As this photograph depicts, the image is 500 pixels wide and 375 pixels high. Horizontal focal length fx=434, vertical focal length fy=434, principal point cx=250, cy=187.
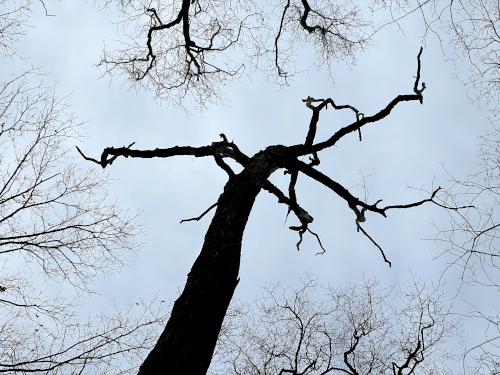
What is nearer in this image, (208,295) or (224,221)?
(208,295)

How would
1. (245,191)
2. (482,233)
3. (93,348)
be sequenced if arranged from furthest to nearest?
(93,348) < (482,233) < (245,191)

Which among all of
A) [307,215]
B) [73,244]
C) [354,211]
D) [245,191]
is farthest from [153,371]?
[73,244]

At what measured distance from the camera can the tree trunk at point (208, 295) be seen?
2426 mm

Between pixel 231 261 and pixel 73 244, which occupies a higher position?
pixel 73 244

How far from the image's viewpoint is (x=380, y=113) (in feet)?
16.8

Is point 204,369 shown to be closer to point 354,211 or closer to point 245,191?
point 245,191

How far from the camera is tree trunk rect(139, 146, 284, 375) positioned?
2.43 meters

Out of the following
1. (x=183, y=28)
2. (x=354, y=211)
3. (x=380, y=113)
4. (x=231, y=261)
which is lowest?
(x=231, y=261)

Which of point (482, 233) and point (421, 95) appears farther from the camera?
point (421, 95)

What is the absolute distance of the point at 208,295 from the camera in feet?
9.29

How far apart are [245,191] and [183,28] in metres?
4.13

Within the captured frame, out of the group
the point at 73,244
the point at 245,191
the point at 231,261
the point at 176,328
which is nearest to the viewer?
the point at 176,328

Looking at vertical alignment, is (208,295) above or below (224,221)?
below

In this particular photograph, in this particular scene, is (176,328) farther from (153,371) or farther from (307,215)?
(307,215)
